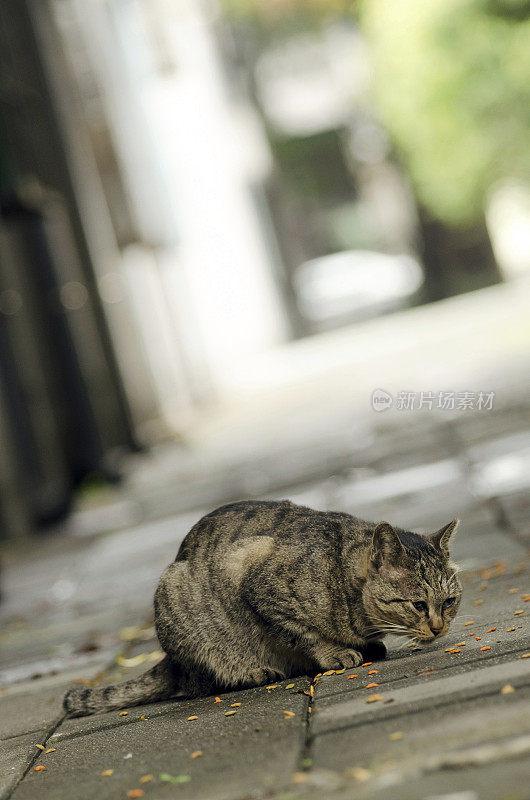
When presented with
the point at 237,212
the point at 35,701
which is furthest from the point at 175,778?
the point at 237,212

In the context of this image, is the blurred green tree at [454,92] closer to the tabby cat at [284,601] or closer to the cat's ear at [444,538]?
the cat's ear at [444,538]

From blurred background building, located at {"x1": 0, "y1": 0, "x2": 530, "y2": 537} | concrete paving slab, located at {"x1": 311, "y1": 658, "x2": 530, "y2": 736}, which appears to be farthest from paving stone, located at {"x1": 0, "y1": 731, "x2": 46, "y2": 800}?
blurred background building, located at {"x1": 0, "y1": 0, "x2": 530, "y2": 537}

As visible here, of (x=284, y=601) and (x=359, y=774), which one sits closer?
(x=359, y=774)

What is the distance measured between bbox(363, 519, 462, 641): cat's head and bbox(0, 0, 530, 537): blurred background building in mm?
7621

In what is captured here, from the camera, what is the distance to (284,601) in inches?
157

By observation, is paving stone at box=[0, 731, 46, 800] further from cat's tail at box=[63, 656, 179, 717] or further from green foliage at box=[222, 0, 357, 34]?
green foliage at box=[222, 0, 357, 34]

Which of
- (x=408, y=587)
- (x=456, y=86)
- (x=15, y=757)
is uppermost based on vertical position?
(x=456, y=86)

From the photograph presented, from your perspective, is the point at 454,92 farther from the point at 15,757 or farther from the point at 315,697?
the point at 15,757

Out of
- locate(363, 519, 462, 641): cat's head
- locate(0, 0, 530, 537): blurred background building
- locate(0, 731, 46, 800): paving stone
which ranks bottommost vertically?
locate(0, 731, 46, 800): paving stone

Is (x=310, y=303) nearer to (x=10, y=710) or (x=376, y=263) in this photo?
(x=376, y=263)

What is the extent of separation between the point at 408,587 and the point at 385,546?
0.16 meters

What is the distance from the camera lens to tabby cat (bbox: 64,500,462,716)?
3.93 m

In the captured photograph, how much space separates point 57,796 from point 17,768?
1.70 feet

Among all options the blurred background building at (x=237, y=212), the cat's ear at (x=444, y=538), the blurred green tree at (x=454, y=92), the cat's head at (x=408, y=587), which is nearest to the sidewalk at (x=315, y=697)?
the cat's head at (x=408, y=587)
